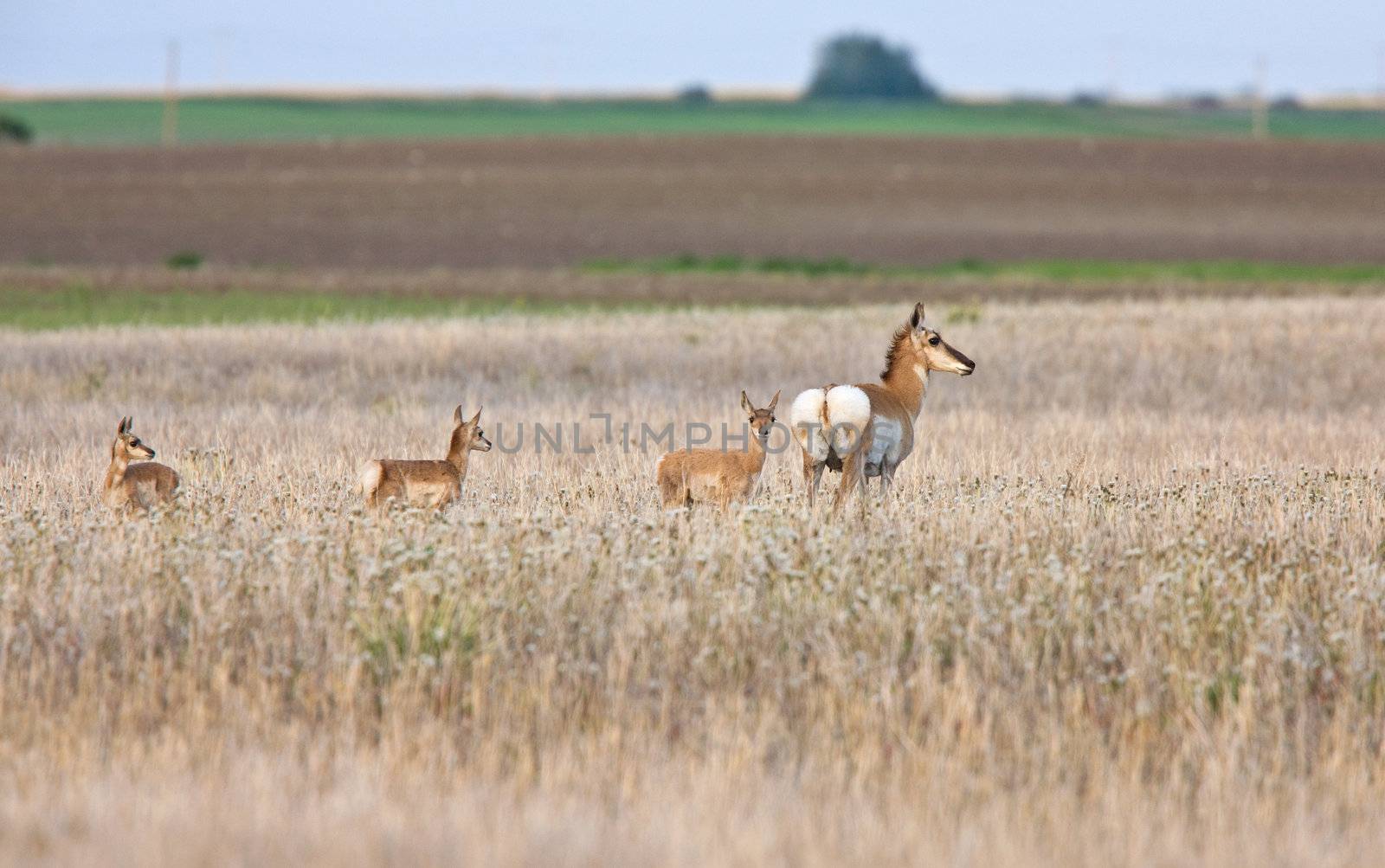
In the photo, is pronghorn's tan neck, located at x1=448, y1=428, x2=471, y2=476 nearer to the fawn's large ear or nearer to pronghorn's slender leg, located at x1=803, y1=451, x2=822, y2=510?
pronghorn's slender leg, located at x1=803, y1=451, x2=822, y2=510

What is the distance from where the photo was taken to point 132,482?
1054cm

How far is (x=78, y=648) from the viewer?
301 inches

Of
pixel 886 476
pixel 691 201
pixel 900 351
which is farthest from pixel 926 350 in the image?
pixel 691 201

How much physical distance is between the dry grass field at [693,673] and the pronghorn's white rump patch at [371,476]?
12.3 inches

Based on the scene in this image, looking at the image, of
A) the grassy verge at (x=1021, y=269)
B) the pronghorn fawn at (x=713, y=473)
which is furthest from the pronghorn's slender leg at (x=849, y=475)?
the grassy verge at (x=1021, y=269)

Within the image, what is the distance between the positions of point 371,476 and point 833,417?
3.06 meters

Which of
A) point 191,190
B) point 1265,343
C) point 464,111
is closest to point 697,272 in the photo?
point 1265,343

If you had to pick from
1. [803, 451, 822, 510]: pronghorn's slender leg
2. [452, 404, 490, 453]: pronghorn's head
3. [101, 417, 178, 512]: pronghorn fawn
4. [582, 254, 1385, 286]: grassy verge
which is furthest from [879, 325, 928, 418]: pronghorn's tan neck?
[582, 254, 1385, 286]: grassy verge

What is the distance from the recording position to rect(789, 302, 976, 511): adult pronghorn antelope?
33.8 feet

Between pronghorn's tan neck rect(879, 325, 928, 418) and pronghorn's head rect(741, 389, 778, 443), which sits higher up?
pronghorn's tan neck rect(879, 325, 928, 418)

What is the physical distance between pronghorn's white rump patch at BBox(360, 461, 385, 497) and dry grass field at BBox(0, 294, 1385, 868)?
1.02 feet

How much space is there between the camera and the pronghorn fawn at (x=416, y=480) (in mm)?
10445

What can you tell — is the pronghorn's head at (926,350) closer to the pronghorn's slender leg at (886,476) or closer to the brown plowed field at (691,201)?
the pronghorn's slender leg at (886,476)

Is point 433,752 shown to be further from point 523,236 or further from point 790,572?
point 523,236
